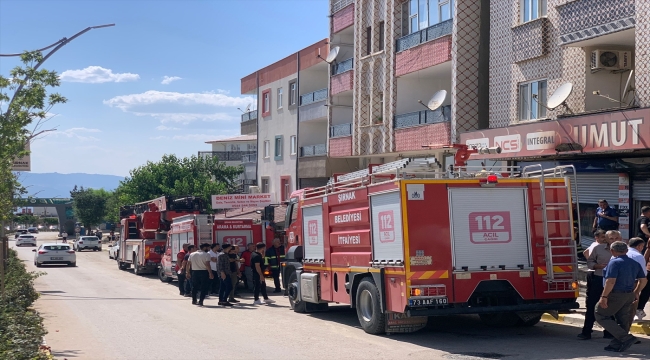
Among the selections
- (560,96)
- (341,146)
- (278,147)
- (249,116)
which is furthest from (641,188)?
(249,116)

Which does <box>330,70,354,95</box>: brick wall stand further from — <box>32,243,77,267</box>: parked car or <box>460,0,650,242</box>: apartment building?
<box>32,243,77,267</box>: parked car

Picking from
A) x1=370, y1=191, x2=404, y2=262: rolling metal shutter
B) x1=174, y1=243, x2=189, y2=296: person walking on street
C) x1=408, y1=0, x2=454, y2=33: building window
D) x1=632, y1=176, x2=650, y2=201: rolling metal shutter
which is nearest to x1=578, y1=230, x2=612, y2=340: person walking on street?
x1=370, y1=191, x2=404, y2=262: rolling metal shutter

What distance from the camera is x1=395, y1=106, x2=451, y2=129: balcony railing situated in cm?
2617

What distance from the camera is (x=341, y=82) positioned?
35.3m

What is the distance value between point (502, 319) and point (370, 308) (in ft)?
7.84

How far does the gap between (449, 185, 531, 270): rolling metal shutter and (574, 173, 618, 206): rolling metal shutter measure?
860 cm

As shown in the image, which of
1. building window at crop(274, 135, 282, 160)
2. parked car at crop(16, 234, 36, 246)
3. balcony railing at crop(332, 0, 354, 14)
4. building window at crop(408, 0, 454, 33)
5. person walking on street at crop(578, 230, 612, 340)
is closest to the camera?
person walking on street at crop(578, 230, 612, 340)

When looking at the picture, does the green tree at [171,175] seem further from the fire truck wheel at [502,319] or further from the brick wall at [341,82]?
the fire truck wheel at [502,319]

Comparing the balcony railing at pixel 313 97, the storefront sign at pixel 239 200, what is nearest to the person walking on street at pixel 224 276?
the storefront sign at pixel 239 200

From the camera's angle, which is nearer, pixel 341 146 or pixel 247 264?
pixel 247 264

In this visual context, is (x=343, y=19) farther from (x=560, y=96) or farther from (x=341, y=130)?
(x=560, y=96)

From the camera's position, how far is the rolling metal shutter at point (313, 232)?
1570cm

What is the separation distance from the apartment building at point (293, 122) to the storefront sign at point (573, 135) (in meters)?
16.1

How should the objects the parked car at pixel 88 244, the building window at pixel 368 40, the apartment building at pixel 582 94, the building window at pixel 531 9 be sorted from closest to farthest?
the apartment building at pixel 582 94 → the building window at pixel 531 9 → the building window at pixel 368 40 → the parked car at pixel 88 244
